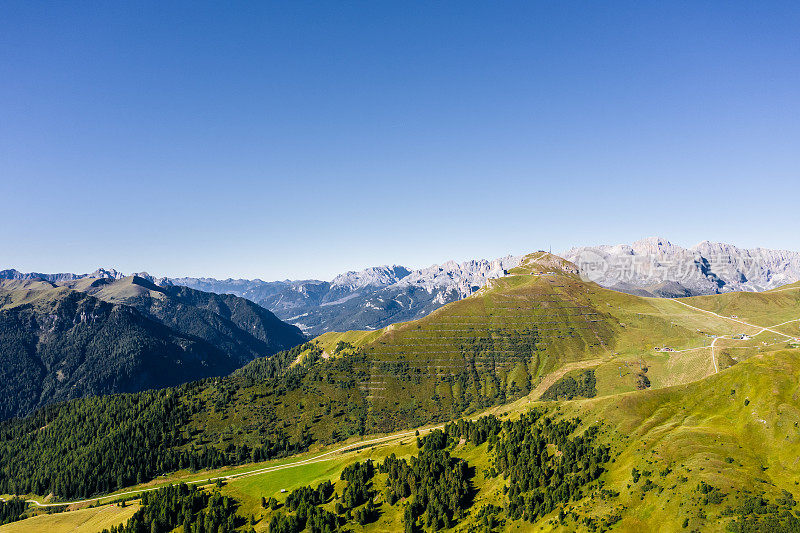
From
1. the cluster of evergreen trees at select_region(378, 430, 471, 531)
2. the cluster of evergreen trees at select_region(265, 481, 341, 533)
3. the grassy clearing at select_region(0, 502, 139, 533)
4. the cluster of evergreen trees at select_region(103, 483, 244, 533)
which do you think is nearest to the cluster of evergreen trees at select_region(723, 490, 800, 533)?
the cluster of evergreen trees at select_region(378, 430, 471, 531)

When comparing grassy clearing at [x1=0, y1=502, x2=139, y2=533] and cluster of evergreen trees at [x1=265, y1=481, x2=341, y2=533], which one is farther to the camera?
grassy clearing at [x1=0, y1=502, x2=139, y2=533]

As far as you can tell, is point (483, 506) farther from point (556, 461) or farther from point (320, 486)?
point (320, 486)

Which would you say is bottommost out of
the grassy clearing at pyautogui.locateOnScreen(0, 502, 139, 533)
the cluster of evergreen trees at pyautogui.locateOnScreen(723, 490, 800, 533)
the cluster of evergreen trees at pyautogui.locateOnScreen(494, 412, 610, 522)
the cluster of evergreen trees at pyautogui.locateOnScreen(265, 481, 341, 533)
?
the grassy clearing at pyautogui.locateOnScreen(0, 502, 139, 533)

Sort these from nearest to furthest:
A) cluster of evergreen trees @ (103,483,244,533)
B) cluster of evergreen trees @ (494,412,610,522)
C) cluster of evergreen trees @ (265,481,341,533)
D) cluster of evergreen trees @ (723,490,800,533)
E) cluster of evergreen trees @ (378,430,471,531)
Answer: cluster of evergreen trees @ (723,490,800,533) < cluster of evergreen trees @ (494,412,610,522) < cluster of evergreen trees @ (378,430,471,531) < cluster of evergreen trees @ (265,481,341,533) < cluster of evergreen trees @ (103,483,244,533)

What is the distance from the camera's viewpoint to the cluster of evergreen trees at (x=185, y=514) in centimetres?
16638

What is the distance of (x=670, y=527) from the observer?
307 ft

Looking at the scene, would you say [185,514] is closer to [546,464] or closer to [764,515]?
[546,464]

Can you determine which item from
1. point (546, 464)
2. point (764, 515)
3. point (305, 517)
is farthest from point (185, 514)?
point (764, 515)

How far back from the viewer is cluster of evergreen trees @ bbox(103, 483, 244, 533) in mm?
166375

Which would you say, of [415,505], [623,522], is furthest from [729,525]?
[415,505]

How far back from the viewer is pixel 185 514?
174 m

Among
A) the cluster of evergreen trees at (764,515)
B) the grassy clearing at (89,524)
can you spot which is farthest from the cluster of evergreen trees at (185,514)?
the cluster of evergreen trees at (764,515)

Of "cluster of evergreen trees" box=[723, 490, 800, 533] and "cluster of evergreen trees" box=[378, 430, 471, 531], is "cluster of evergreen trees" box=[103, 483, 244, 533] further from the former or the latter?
"cluster of evergreen trees" box=[723, 490, 800, 533]

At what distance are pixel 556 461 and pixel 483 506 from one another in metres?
30.6
